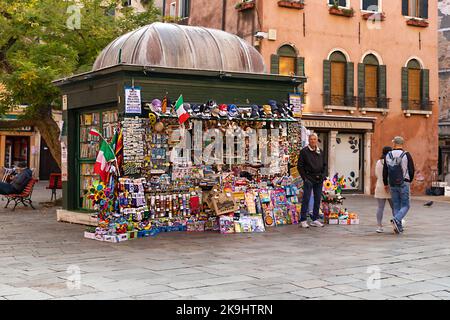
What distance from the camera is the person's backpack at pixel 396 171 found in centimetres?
1116

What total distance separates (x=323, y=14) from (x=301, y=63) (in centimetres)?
221

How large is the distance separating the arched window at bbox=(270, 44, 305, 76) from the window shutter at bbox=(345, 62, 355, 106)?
197 centimetres

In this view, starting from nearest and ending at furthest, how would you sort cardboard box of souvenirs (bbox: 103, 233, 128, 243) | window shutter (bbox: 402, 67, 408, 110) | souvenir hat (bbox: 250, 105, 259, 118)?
cardboard box of souvenirs (bbox: 103, 233, 128, 243), souvenir hat (bbox: 250, 105, 259, 118), window shutter (bbox: 402, 67, 408, 110)

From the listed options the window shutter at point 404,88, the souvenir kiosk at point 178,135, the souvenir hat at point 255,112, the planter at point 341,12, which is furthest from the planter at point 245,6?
the souvenir hat at point 255,112

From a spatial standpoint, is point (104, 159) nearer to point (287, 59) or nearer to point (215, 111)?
point (215, 111)

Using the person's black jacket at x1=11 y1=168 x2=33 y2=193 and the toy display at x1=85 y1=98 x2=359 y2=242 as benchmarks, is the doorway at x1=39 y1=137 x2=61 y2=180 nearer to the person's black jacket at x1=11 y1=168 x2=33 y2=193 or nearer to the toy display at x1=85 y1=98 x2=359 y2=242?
the person's black jacket at x1=11 y1=168 x2=33 y2=193

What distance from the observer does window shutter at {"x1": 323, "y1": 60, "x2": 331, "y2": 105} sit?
2450cm

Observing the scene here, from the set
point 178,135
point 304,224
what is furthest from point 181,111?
point 304,224

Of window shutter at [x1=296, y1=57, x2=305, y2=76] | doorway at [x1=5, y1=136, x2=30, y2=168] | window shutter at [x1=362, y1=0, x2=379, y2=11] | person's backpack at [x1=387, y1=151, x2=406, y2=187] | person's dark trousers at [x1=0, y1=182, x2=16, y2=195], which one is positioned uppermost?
window shutter at [x1=362, y1=0, x2=379, y2=11]

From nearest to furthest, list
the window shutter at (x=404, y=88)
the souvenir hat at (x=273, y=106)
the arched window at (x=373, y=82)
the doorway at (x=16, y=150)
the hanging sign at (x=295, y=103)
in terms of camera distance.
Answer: the souvenir hat at (x=273, y=106) → the hanging sign at (x=295, y=103) → the arched window at (x=373, y=82) → the window shutter at (x=404, y=88) → the doorway at (x=16, y=150)

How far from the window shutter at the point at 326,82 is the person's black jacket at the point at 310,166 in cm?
1250

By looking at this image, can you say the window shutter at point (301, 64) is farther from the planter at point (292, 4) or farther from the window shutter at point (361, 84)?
the window shutter at point (361, 84)

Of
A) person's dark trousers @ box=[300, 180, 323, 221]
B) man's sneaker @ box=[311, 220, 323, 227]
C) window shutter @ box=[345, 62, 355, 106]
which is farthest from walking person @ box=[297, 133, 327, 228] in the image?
window shutter @ box=[345, 62, 355, 106]

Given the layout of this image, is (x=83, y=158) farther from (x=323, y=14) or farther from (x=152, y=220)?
(x=323, y=14)
